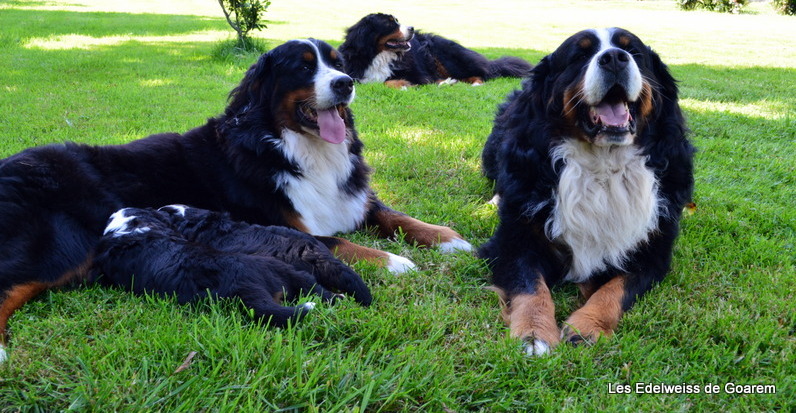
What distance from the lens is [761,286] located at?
319 centimetres

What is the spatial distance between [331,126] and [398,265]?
117 centimetres

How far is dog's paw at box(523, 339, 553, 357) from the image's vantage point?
256 cm

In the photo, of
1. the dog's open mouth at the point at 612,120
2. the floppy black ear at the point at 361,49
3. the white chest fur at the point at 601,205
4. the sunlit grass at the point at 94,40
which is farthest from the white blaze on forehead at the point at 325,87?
the sunlit grass at the point at 94,40

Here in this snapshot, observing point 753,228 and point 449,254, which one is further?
point 753,228

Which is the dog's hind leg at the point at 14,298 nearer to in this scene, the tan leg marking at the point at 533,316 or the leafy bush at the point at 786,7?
the tan leg marking at the point at 533,316

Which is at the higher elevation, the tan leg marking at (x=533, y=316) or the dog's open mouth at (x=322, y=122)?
the dog's open mouth at (x=322, y=122)

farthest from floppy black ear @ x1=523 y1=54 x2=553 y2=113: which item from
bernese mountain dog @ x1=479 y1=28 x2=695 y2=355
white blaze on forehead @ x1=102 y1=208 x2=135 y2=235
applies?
white blaze on forehead @ x1=102 y1=208 x2=135 y2=235

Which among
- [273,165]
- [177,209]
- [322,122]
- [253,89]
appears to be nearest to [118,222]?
[177,209]

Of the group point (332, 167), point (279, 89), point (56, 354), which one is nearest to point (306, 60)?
point (279, 89)

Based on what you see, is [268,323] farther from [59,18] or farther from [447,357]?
[59,18]

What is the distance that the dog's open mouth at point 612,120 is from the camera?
311 centimetres

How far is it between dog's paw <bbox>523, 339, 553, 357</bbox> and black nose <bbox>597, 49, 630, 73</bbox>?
4.75 feet

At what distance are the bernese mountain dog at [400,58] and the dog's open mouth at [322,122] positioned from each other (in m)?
5.01

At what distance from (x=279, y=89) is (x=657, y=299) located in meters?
2.71
